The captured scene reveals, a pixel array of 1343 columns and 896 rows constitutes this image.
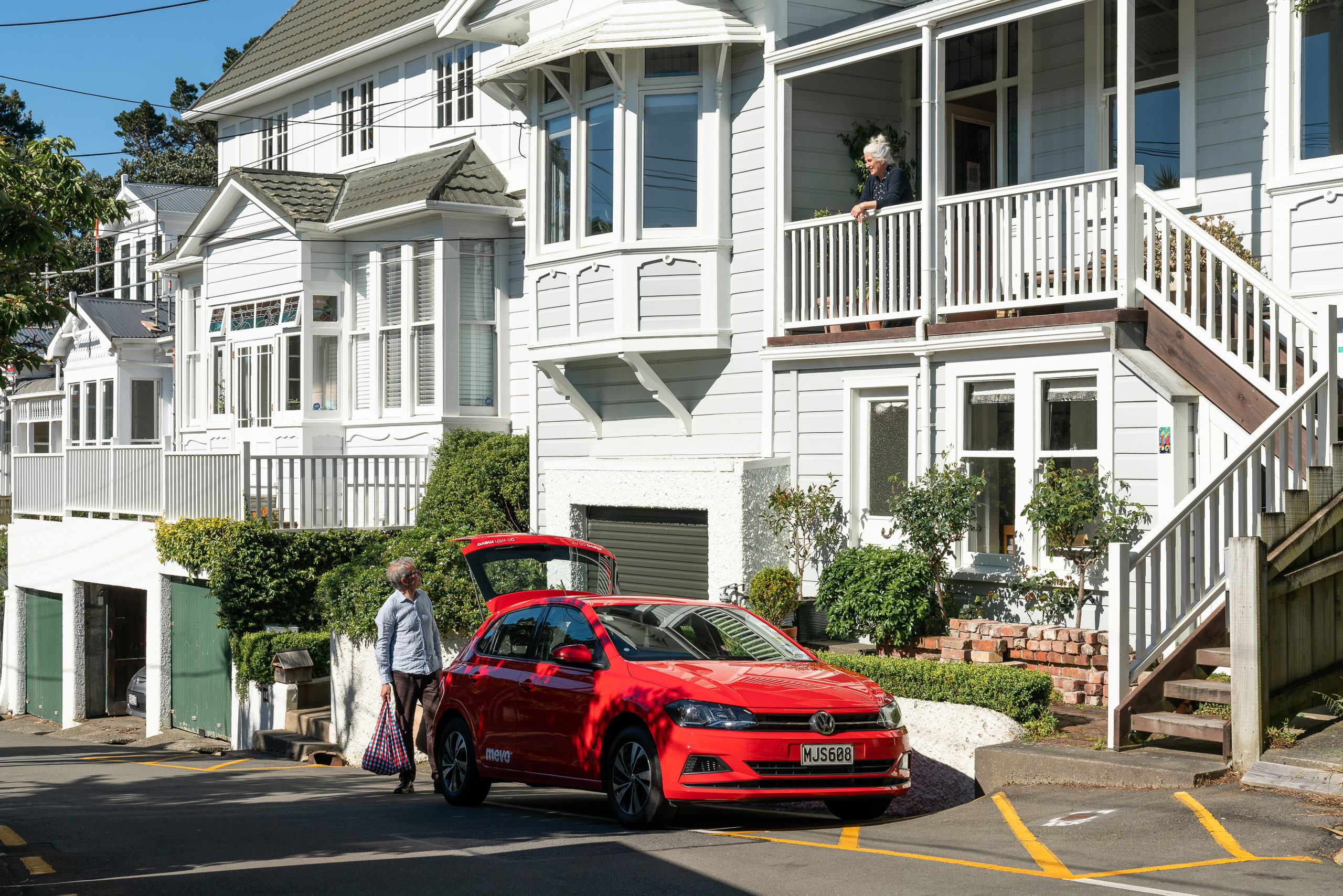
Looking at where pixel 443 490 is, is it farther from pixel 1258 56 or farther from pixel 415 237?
pixel 1258 56

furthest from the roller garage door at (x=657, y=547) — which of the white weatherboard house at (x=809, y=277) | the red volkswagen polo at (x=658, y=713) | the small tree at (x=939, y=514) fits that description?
the red volkswagen polo at (x=658, y=713)

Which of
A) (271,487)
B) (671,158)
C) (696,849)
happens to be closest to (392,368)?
(271,487)

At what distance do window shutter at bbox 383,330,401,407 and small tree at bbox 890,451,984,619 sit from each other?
11178mm

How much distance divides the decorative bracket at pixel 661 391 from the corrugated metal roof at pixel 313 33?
30.4ft

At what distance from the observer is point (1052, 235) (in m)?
13.9

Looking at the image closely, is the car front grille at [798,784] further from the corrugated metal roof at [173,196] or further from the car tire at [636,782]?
the corrugated metal roof at [173,196]

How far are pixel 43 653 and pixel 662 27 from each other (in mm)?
17886

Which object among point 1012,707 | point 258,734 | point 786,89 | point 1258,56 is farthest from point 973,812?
point 258,734

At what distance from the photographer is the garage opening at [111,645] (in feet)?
83.8

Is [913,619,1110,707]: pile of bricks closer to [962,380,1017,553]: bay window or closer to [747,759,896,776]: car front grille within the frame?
[962,380,1017,553]: bay window

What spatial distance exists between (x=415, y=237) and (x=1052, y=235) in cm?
1150

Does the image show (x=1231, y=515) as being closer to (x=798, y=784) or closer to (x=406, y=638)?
(x=798, y=784)

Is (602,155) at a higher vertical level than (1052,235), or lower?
higher

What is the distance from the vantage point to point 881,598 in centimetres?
1346
